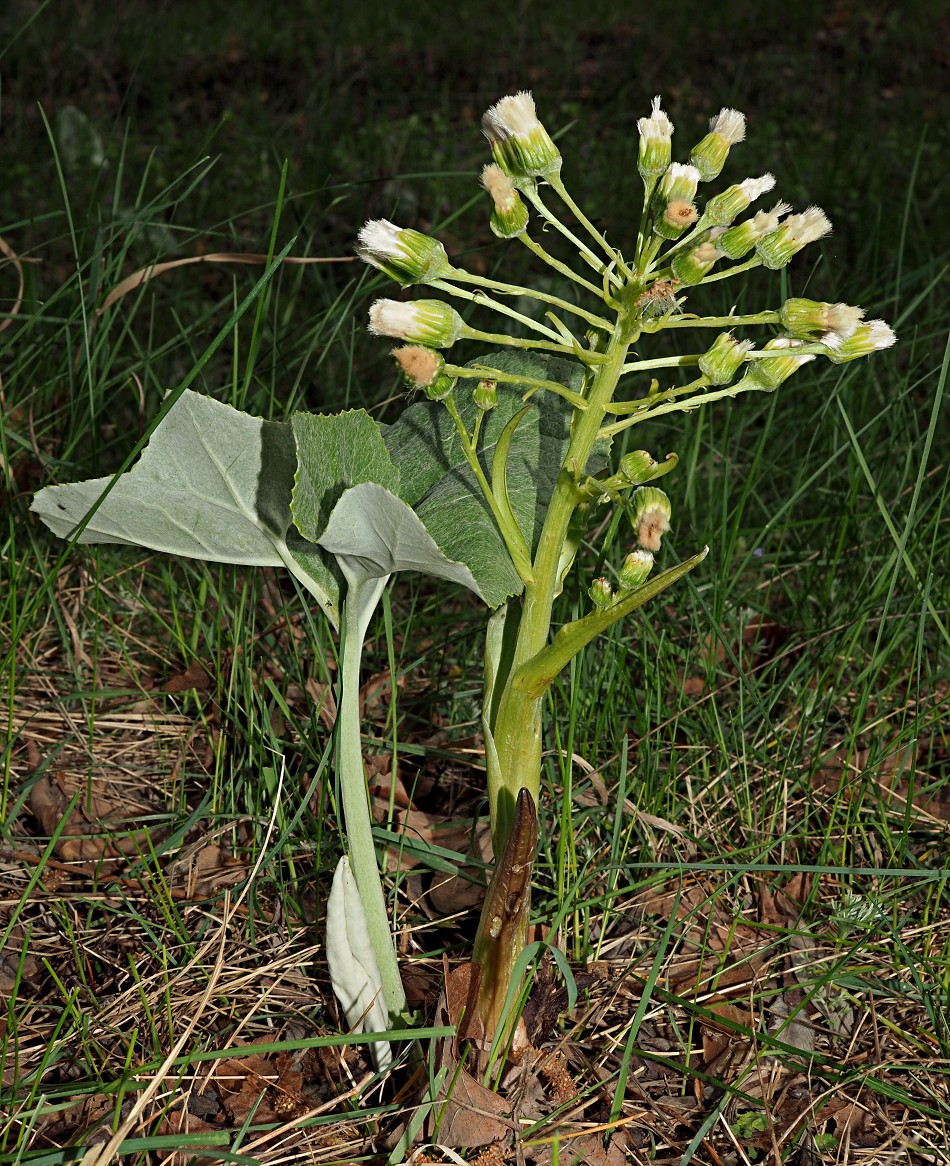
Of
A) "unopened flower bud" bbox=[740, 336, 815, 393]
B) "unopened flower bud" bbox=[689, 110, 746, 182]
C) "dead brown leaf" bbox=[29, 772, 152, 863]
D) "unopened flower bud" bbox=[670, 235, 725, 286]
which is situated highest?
"unopened flower bud" bbox=[689, 110, 746, 182]

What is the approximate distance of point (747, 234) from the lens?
0.99 meters

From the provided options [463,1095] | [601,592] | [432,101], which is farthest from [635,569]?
[432,101]

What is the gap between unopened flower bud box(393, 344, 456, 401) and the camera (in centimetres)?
96

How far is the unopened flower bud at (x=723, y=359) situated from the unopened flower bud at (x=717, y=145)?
0.50 ft

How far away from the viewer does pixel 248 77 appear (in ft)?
17.4

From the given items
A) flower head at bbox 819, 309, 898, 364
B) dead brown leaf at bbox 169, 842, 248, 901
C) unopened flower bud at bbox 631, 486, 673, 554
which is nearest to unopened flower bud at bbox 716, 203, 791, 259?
flower head at bbox 819, 309, 898, 364

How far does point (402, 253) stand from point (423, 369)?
11cm

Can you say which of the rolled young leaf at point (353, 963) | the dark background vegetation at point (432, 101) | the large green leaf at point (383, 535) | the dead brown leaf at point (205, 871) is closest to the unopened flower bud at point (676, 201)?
the large green leaf at point (383, 535)

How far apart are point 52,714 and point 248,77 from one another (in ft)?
14.8

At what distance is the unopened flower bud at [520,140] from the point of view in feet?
3.21

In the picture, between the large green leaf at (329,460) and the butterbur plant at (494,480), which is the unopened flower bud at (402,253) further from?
the large green leaf at (329,460)

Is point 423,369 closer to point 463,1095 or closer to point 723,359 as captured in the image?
point 723,359

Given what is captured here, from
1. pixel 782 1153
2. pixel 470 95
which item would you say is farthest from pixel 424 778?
pixel 470 95

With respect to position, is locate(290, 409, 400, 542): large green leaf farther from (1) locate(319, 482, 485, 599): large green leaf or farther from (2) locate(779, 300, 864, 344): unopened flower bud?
(2) locate(779, 300, 864, 344): unopened flower bud
